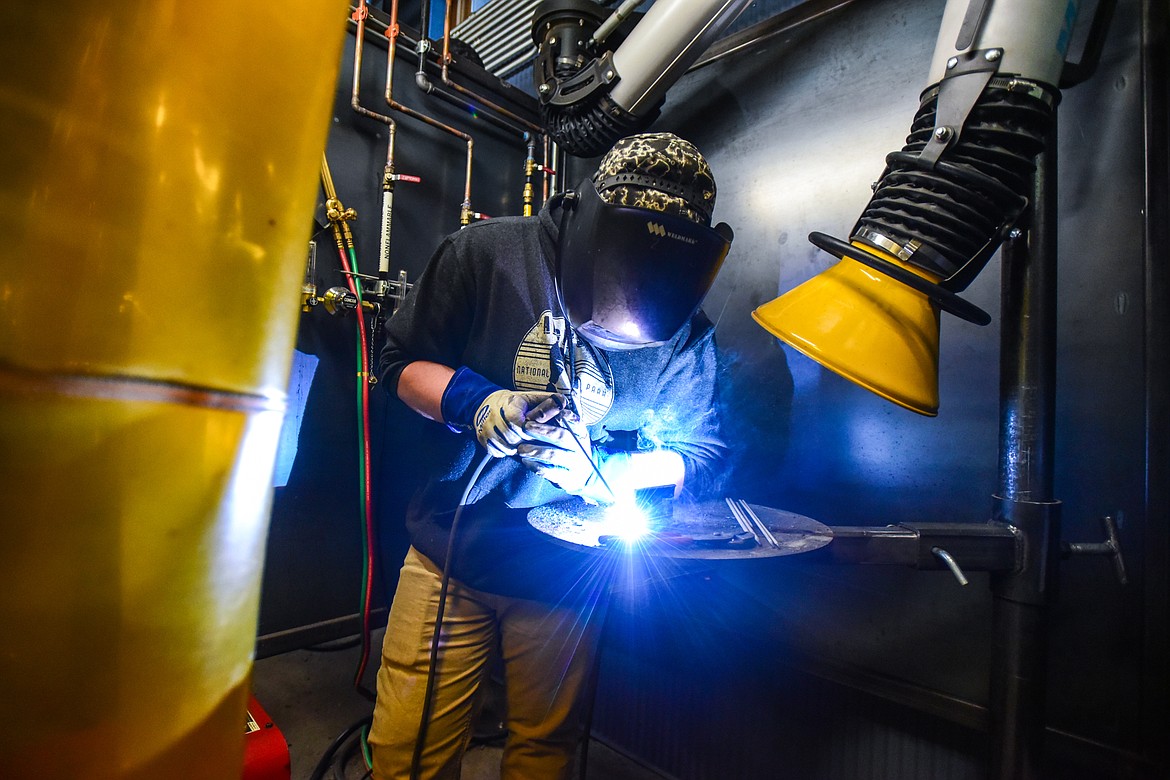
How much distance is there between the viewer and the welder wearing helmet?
1.01 meters

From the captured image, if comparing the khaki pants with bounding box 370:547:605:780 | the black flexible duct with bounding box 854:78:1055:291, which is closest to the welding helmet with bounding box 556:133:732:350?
the black flexible duct with bounding box 854:78:1055:291

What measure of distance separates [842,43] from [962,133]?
1.03m

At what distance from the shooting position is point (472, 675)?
3.75 ft

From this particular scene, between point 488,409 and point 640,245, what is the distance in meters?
0.42

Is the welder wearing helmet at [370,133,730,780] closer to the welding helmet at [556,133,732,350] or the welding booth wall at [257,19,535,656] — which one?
the welding helmet at [556,133,732,350]

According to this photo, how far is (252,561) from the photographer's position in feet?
0.97

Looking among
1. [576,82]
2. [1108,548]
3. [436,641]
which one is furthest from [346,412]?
[1108,548]

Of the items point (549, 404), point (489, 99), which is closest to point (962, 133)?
point (549, 404)

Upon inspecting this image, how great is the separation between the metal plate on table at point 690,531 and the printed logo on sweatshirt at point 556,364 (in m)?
0.25

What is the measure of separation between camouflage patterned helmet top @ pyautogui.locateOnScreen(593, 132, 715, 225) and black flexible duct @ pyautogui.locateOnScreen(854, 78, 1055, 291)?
393mm

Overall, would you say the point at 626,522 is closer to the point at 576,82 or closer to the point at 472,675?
the point at 472,675

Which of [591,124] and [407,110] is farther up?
[407,110]

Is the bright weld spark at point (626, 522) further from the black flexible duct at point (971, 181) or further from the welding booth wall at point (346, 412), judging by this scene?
the welding booth wall at point (346, 412)

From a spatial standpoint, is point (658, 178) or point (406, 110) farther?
point (406, 110)
